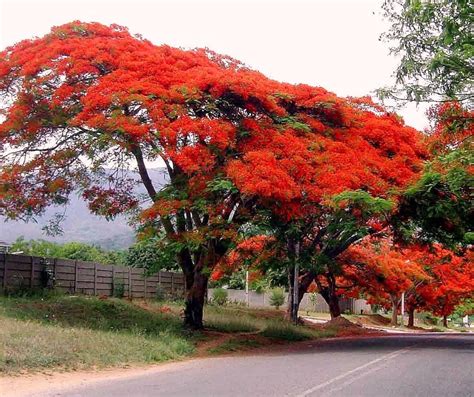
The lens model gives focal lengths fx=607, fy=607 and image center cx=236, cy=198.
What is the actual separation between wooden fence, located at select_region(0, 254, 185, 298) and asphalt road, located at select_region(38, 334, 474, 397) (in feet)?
32.7

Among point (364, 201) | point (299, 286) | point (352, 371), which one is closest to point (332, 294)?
point (299, 286)

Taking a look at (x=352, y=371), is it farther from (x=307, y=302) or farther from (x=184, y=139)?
(x=307, y=302)

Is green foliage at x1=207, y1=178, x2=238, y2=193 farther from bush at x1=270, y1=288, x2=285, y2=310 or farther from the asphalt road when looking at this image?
bush at x1=270, y1=288, x2=285, y2=310

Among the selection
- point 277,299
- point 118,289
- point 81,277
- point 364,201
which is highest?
point 364,201

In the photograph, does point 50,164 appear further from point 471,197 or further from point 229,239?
point 471,197

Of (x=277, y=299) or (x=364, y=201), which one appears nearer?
(x=364, y=201)

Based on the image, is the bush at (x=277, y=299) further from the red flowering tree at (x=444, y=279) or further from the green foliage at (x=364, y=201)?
the green foliage at (x=364, y=201)

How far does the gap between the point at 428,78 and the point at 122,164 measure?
9815 mm

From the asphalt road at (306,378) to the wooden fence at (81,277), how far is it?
9.96 meters

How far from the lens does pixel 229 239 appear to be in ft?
55.3

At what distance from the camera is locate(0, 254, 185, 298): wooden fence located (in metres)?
21.2

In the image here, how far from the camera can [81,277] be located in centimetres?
2492

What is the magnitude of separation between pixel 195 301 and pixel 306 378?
29.1 ft

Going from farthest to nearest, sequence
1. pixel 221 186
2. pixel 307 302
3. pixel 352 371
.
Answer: pixel 307 302 → pixel 221 186 → pixel 352 371
